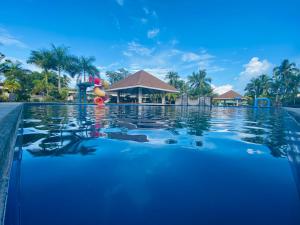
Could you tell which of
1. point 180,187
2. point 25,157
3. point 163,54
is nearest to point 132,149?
point 180,187

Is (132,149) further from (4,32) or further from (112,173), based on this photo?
(4,32)

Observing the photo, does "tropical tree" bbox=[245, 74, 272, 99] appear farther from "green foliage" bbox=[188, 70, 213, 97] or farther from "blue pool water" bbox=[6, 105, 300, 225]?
"blue pool water" bbox=[6, 105, 300, 225]

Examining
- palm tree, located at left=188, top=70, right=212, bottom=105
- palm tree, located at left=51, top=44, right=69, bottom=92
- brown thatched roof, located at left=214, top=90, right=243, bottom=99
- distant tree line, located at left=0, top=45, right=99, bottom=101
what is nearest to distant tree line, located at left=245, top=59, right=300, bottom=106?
brown thatched roof, located at left=214, top=90, right=243, bottom=99

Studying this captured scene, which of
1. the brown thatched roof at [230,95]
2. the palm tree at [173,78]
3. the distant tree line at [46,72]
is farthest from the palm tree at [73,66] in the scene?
the brown thatched roof at [230,95]

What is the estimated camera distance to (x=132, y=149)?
2.40 meters

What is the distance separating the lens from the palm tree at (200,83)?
40.8 meters

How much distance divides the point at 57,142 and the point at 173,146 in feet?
6.00

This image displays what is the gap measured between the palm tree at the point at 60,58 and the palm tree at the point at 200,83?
27.6 metres

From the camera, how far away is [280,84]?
35.9 meters

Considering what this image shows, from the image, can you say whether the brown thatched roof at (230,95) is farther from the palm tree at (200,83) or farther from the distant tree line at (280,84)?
the palm tree at (200,83)

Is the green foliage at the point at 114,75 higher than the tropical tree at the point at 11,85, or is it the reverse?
the green foliage at the point at 114,75

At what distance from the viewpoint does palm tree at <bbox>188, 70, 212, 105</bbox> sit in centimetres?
4084

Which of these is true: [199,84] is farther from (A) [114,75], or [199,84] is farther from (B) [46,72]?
(B) [46,72]

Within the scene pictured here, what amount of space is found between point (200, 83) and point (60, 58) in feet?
99.2
